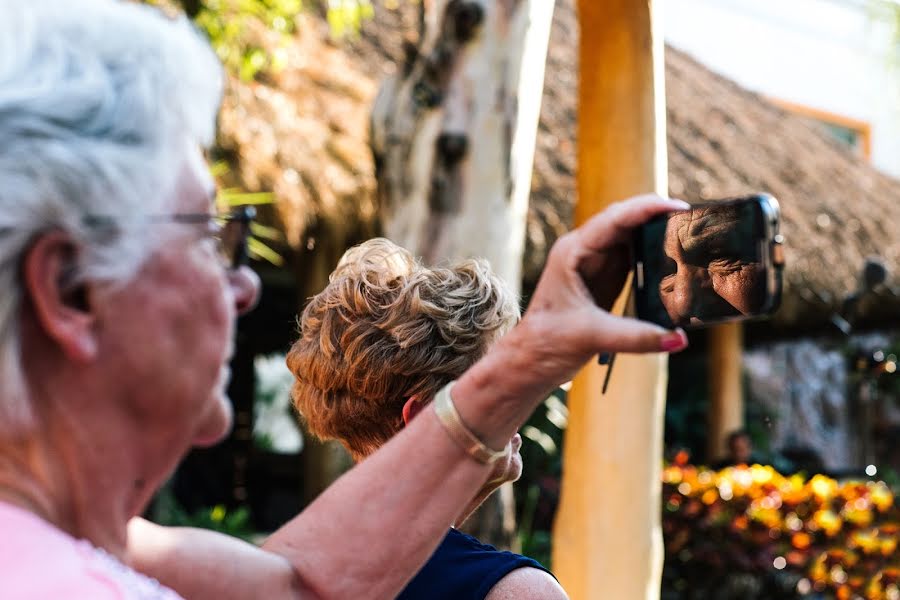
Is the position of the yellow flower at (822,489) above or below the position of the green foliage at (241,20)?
below

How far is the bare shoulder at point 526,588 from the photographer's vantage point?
5.11 ft

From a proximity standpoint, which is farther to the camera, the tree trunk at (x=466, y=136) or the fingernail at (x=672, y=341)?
the tree trunk at (x=466, y=136)

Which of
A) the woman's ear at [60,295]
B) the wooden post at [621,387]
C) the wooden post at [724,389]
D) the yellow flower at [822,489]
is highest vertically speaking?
the woman's ear at [60,295]

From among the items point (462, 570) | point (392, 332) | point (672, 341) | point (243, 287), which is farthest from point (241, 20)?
point (672, 341)

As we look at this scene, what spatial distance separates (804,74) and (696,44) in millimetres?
2730

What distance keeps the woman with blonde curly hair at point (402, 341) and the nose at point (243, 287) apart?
612 millimetres

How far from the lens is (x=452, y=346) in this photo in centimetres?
173

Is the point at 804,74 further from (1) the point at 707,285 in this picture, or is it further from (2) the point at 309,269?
(1) the point at 707,285

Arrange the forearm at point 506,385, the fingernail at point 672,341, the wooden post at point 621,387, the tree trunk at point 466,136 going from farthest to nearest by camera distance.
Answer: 1. the tree trunk at point 466,136
2. the wooden post at point 621,387
3. the forearm at point 506,385
4. the fingernail at point 672,341

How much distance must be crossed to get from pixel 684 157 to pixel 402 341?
821 centimetres

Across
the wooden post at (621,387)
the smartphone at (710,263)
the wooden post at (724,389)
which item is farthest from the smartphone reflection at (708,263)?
the wooden post at (724,389)

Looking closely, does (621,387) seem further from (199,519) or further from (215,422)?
(199,519)

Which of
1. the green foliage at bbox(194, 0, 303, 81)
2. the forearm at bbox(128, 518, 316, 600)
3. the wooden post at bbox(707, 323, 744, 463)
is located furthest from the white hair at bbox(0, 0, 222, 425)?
the wooden post at bbox(707, 323, 744, 463)

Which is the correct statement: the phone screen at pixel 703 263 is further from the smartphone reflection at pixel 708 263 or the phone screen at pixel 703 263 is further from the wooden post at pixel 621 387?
the wooden post at pixel 621 387
